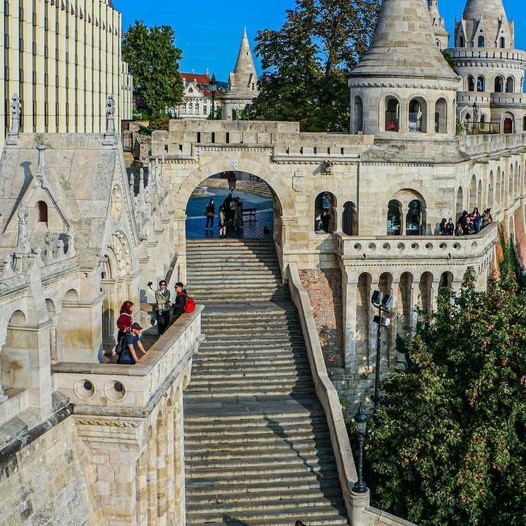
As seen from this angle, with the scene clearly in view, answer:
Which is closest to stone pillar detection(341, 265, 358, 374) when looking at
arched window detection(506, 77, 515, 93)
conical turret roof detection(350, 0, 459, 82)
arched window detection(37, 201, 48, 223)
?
conical turret roof detection(350, 0, 459, 82)

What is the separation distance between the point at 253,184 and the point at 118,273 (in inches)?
1889

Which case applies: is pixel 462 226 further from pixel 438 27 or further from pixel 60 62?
pixel 438 27

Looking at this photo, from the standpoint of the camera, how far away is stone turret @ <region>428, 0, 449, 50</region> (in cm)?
9081

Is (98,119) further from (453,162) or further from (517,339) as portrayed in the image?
(517,339)

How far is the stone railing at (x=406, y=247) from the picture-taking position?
3369 centimetres

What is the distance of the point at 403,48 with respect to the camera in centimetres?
3591

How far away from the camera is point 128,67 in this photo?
273ft

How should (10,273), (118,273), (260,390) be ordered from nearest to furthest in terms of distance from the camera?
(10,273) < (118,273) < (260,390)

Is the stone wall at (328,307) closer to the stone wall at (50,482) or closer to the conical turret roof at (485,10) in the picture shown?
the stone wall at (50,482)

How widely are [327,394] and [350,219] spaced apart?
438 inches

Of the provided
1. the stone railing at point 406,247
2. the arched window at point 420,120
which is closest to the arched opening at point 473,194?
the arched window at point 420,120

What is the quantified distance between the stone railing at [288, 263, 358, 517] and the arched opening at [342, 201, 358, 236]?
3.02 metres

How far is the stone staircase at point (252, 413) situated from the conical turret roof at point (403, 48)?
868 centimetres

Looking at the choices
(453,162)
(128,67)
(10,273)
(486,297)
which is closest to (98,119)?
(128,67)
